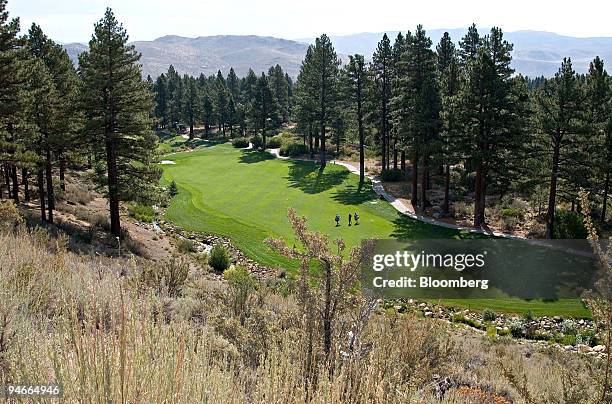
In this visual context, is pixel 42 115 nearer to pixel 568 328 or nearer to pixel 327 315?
pixel 327 315

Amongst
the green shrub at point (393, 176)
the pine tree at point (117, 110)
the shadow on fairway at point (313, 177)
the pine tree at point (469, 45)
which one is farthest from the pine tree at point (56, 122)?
the pine tree at point (469, 45)

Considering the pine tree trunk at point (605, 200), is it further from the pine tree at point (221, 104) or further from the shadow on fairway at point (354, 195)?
the pine tree at point (221, 104)

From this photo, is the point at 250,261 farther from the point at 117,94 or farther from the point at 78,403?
the point at 78,403

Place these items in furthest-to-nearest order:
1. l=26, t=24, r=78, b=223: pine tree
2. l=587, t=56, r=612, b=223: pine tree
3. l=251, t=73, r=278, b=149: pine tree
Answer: l=251, t=73, r=278, b=149: pine tree
l=587, t=56, r=612, b=223: pine tree
l=26, t=24, r=78, b=223: pine tree

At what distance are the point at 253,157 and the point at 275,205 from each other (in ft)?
79.1

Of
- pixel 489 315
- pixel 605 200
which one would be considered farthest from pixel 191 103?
pixel 489 315

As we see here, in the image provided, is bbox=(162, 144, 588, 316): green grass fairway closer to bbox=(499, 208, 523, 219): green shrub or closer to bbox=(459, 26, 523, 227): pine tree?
bbox=(499, 208, 523, 219): green shrub

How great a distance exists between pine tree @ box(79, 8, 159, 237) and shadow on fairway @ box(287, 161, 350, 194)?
50.3 feet

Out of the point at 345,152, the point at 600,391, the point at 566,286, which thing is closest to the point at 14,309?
the point at 600,391

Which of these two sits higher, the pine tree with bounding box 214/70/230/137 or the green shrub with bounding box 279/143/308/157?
the pine tree with bounding box 214/70/230/137

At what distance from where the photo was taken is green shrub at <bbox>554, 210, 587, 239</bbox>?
79.3 ft

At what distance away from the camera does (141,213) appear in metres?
30.6

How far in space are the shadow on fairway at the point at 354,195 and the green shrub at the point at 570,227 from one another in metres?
12.1

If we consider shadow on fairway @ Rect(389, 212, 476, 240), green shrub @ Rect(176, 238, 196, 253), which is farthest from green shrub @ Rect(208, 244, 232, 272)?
shadow on fairway @ Rect(389, 212, 476, 240)
